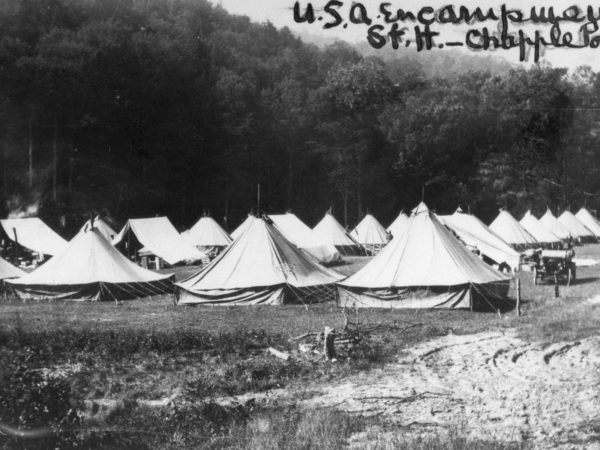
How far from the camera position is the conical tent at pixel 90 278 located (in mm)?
20984

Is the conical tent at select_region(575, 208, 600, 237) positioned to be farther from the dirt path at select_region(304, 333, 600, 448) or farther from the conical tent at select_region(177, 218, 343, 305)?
the dirt path at select_region(304, 333, 600, 448)

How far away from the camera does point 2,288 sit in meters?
21.9

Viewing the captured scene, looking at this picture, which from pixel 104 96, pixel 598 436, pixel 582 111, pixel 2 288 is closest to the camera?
pixel 598 436

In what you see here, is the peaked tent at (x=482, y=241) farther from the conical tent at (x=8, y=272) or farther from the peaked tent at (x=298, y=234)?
the conical tent at (x=8, y=272)

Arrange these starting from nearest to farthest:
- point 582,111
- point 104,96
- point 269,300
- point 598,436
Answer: point 598,436, point 269,300, point 104,96, point 582,111

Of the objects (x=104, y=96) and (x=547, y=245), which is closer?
(x=104, y=96)

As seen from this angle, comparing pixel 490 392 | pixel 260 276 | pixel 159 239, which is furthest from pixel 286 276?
pixel 159 239

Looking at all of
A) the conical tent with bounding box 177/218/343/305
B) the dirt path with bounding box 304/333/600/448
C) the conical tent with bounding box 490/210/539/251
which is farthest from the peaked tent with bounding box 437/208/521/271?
the dirt path with bounding box 304/333/600/448

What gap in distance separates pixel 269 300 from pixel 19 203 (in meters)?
26.9

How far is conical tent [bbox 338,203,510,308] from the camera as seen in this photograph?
18.2 metres

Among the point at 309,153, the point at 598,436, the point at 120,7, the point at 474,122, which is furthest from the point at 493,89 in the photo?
the point at 598,436

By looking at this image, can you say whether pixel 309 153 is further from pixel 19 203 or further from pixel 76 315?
pixel 76 315

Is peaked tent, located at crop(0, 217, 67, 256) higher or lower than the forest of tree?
lower

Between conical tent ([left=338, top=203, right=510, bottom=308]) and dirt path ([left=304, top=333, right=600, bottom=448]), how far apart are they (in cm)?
403
